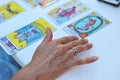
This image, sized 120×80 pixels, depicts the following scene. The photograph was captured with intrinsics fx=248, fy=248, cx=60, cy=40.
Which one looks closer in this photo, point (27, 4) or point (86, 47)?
point (86, 47)

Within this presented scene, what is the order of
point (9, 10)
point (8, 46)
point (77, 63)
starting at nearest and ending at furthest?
point (77, 63) < point (8, 46) < point (9, 10)

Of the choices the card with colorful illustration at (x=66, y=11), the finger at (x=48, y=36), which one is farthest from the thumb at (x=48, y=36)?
the card with colorful illustration at (x=66, y=11)

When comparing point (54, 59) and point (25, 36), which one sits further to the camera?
point (25, 36)

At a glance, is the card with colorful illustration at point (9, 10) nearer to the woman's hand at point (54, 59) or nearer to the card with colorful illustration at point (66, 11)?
the card with colorful illustration at point (66, 11)

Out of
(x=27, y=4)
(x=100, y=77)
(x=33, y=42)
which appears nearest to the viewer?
(x=100, y=77)

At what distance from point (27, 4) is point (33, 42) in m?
0.23

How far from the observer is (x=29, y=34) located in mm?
924

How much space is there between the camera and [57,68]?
78 cm

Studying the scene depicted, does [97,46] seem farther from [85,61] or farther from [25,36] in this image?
[25,36]

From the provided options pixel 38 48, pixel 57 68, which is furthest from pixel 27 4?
pixel 57 68

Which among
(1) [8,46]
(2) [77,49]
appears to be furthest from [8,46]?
(2) [77,49]

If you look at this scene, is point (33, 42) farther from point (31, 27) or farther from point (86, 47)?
point (86, 47)

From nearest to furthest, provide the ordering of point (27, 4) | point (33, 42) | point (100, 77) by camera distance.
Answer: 1. point (100, 77)
2. point (33, 42)
3. point (27, 4)

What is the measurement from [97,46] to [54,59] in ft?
0.53
